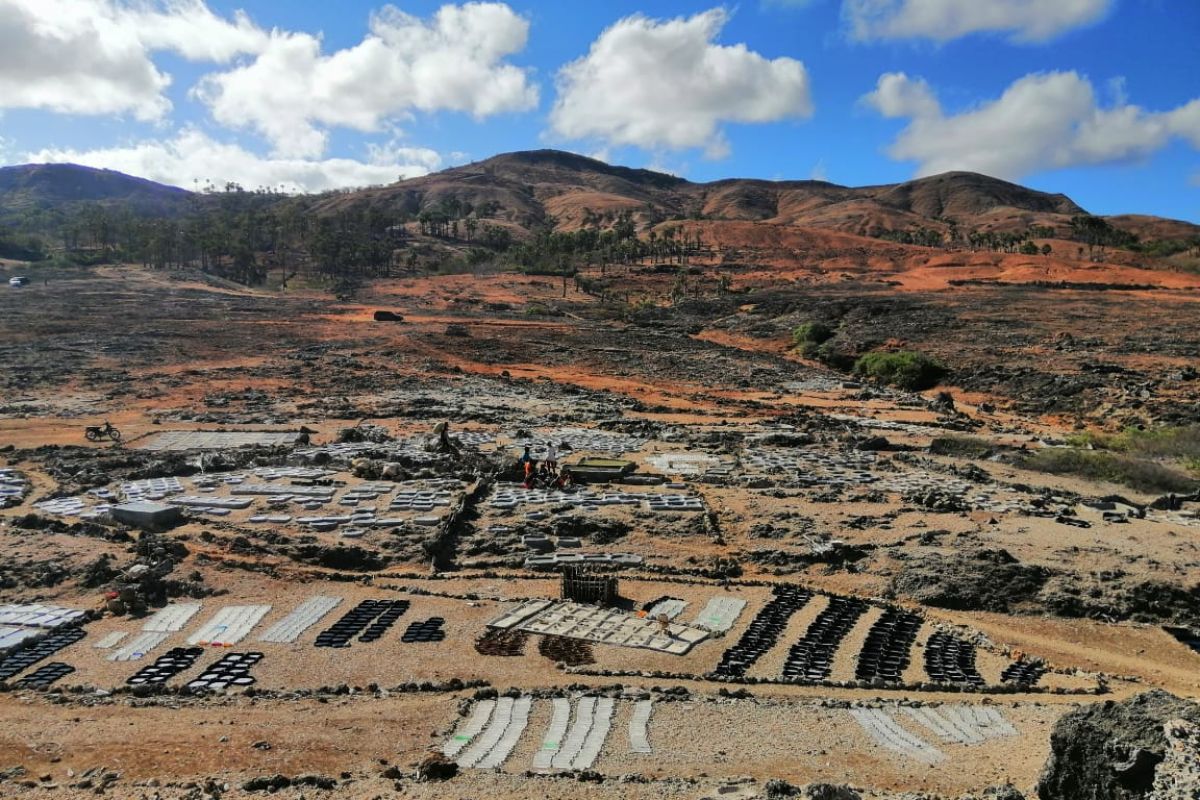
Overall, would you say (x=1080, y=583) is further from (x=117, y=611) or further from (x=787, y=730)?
(x=117, y=611)

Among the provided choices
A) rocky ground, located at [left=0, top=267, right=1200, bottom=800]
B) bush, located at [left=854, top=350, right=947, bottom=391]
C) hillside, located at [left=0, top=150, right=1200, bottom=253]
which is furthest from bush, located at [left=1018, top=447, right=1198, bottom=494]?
hillside, located at [left=0, top=150, right=1200, bottom=253]

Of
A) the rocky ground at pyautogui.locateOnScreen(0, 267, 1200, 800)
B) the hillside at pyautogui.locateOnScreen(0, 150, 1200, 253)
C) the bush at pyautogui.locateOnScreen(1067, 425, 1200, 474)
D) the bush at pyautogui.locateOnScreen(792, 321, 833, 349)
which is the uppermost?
the hillside at pyautogui.locateOnScreen(0, 150, 1200, 253)

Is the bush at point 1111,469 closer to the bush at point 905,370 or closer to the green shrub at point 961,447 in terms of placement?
the green shrub at point 961,447

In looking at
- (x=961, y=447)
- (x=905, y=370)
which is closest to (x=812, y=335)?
(x=905, y=370)

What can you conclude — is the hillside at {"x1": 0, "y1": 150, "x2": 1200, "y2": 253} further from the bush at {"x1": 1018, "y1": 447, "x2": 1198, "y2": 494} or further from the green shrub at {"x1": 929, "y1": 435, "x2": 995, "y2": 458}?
the bush at {"x1": 1018, "y1": 447, "x2": 1198, "y2": 494}

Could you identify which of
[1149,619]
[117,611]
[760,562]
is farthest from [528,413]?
[1149,619]

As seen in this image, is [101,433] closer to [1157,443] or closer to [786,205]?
[1157,443]
